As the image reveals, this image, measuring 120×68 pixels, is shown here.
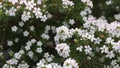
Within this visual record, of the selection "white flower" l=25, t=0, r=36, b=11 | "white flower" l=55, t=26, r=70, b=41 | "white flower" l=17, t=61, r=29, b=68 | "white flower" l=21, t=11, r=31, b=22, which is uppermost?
"white flower" l=25, t=0, r=36, b=11

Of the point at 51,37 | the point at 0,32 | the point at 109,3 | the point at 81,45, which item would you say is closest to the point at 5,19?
the point at 0,32

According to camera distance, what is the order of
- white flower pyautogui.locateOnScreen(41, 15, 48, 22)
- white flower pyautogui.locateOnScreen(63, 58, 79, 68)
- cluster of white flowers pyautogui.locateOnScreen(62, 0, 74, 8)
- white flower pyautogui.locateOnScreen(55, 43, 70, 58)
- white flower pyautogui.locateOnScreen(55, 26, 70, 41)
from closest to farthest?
white flower pyautogui.locateOnScreen(63, 58, 79, 68)
white flower pyautogui.locateOnScreen(55, 43, 70, 58)
white flower pyautogui.locateOnScreen(55, 26, 70, 41)
white flower pyautogui.locateOnScreen(41, 15, 48, 22)
cluster of white flowers pyautogui.locateOnScreen(62, 0, 74, 8)

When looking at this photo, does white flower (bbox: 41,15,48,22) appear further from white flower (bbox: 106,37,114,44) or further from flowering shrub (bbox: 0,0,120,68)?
white flower (bbox: 106,37,114,44)

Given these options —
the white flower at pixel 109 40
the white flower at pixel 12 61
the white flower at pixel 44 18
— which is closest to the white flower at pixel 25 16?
the white flower at pixel 44 18

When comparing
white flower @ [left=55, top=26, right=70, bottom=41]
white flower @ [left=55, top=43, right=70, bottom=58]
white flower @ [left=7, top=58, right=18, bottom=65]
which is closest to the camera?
white flower @ [left=55, top=43, right=70, bottom=58]

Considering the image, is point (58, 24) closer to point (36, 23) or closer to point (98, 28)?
point (36, 23)

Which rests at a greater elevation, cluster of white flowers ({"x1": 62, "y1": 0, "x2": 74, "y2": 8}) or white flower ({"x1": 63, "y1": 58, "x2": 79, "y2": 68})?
cluster of white flowers ({"x1": 62, "y1": 0, "x2": 74, "y2": 8})

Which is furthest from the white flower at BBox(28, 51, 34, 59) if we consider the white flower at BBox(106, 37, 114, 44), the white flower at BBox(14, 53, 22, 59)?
the white flower at BBox(106, 37, 114, 44)

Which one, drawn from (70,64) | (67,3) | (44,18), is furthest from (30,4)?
(70,64)

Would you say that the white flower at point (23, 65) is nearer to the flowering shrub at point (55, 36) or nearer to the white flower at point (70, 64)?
the flowering shrub at point (55, 36)
